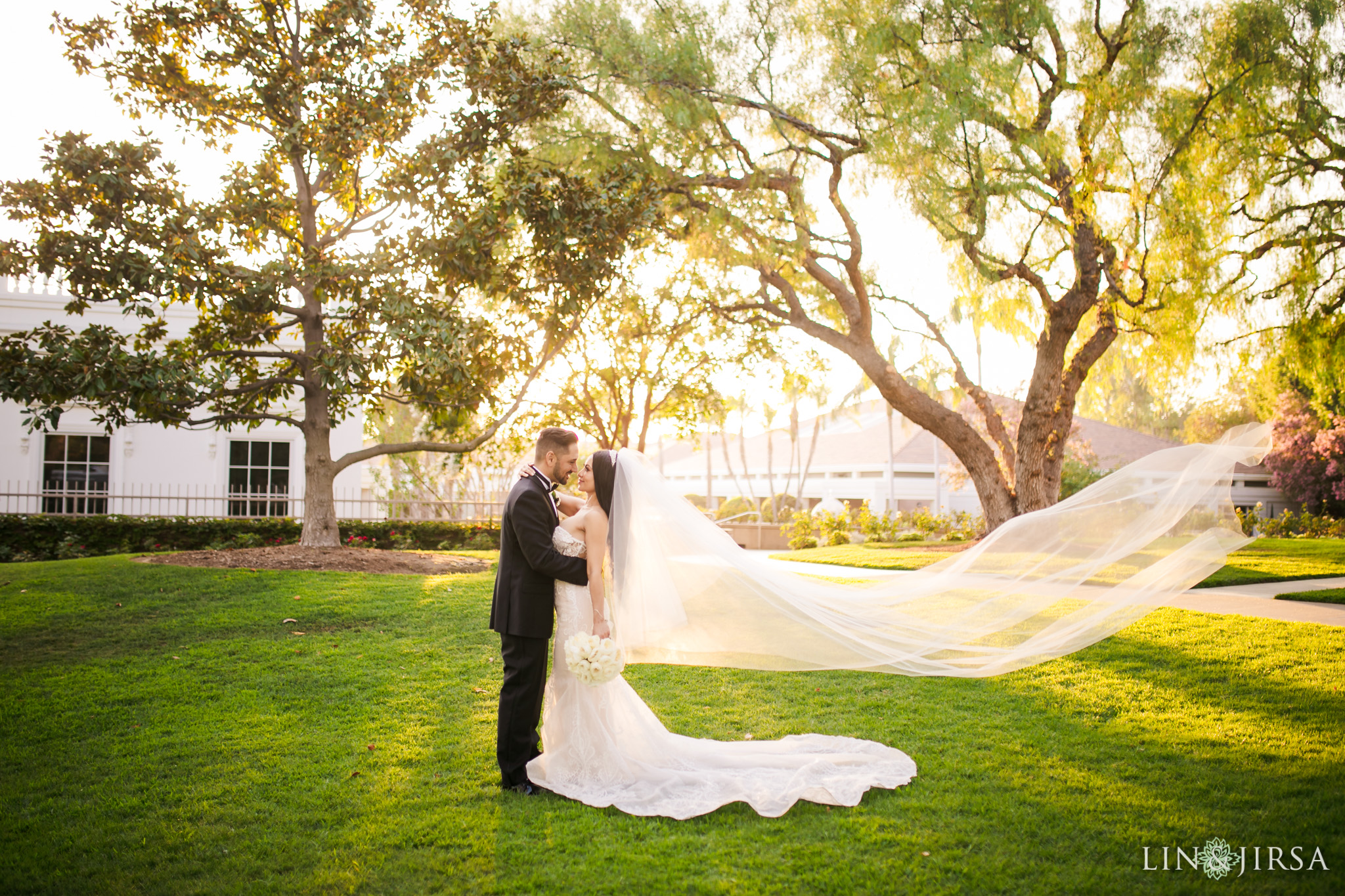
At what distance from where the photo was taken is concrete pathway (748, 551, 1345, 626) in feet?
27.9

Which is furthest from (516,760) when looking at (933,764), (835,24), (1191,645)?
(835,24)

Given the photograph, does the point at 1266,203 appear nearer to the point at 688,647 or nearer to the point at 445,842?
the point at 688,647

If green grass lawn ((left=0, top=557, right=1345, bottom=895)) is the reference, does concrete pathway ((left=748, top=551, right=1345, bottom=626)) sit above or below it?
above

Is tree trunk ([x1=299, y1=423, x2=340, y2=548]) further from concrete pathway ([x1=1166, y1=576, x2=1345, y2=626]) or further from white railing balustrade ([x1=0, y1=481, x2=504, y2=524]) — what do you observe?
concrete pathway ([x1=1166, y1=576, x2=1345, y2=626])

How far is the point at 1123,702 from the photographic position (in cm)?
600

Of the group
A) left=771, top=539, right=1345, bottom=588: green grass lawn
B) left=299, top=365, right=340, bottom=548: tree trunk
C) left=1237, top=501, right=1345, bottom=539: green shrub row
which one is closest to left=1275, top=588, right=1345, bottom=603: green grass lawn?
left=771, top=539, right=1345, bottom=588: green grass lawn

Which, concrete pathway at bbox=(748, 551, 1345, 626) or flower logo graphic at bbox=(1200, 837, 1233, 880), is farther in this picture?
concrete pathway at bbox=(748, 551, 1345, 626)

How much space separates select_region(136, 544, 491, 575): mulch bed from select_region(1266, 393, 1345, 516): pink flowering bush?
2210 centimetres

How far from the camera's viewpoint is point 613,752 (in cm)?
457

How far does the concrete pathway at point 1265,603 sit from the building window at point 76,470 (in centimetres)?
1605

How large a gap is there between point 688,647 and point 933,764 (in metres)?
1.67

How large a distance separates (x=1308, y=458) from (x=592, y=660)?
99.5 ft

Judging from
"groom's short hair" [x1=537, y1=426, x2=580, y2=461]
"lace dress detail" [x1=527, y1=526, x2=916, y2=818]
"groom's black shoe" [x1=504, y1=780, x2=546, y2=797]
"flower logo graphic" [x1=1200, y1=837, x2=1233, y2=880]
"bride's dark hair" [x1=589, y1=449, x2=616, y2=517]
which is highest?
"groom's short hair" [x1=537, y1=426, x2=580, y2=461]

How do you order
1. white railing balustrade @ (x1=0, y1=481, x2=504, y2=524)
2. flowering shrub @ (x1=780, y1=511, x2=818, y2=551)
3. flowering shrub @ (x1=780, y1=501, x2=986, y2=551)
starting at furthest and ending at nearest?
flowering shrub @ (x1=780, y1=511, x2=818, y2=551)
flowering shrub @ (x1=780, y1=501, x2=986, y2=551)
white railing balustrade @ (x1=0, y1=481, x2=504, y2=524)
